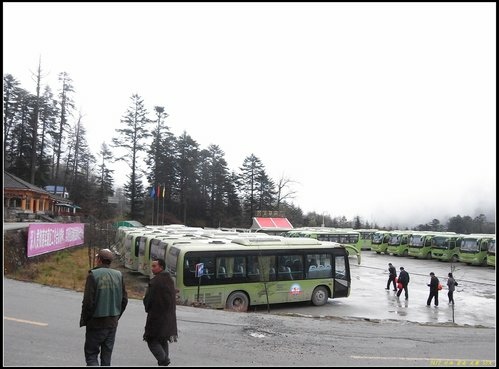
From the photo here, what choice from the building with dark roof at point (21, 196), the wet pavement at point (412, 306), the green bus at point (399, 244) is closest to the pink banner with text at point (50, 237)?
the wet pavement at point (412, 306)

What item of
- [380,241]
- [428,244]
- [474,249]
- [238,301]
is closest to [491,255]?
[474,249]

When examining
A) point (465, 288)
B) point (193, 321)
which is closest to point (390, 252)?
point (465, 288)

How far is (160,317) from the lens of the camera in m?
6.40

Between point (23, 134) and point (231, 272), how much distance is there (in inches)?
2216

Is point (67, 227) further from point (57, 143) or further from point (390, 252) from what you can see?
point (57, 143)

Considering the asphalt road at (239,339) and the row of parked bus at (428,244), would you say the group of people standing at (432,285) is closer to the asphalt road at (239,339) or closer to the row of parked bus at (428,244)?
the asphalt road at (239,339)

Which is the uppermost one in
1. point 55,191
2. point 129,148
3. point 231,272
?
point 129,148

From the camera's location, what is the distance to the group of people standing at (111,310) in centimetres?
605

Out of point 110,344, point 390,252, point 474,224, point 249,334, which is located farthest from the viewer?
point 474,224

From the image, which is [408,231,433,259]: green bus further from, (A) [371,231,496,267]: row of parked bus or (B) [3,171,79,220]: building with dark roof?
(B) [3,171,79,220]: building with dark roof

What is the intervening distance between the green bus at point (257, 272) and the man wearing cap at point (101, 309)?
29.3ft

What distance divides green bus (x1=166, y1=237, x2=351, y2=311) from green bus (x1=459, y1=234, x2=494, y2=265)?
26.4m

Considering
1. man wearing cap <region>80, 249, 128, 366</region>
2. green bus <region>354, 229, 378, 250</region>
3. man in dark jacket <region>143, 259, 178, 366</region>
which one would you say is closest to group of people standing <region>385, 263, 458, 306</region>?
man in dark jacket <region>143, 259, 178, 366</region>

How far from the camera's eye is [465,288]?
25109 millimetres
